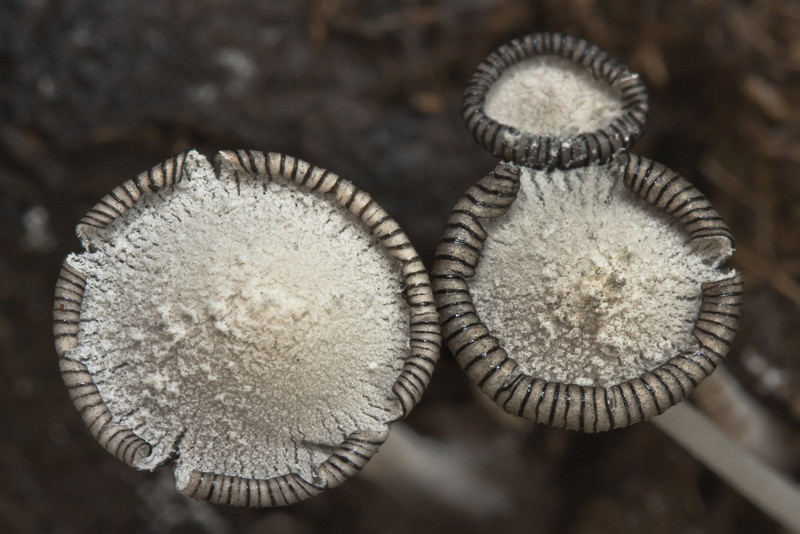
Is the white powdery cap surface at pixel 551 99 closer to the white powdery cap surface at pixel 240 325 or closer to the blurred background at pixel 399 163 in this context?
the white powdery cap surface at pixel 240 325

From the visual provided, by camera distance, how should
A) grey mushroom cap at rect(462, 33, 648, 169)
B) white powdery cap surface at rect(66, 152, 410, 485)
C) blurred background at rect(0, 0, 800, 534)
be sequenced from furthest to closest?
blurred background at rect(0, 0, 800, 534)
grey mushroom cap at rect(462, 33, 648, 169)
white powdery cap surface at rect(66, 152, 410, 485)

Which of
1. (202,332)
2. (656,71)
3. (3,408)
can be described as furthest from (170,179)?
(656,71)

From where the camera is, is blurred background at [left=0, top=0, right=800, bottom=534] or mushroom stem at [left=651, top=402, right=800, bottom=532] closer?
mushroom stem at [left=651, top=402, right=800, bottom=532]

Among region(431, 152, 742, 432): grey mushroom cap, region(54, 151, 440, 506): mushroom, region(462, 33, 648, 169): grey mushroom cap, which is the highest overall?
region(462, 33, 648, 169): grey mushroom cap

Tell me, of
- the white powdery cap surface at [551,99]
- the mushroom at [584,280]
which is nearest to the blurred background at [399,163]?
the white powdery cap surface at [551,99]

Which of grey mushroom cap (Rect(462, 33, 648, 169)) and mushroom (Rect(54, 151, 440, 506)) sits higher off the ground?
grey mushroom cap (Rect(462, 33, 648, 169))

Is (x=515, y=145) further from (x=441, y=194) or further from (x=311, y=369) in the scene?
(x=441, y=194)

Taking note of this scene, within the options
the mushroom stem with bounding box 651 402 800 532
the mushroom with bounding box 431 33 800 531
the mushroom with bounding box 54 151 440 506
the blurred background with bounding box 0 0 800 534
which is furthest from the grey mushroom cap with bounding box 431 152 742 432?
the blurred background with bounding box 0 0 800 534

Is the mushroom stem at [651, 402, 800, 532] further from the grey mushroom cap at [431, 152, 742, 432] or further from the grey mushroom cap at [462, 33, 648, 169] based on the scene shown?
the grey mushroom cap at [462, 33, 648, 169]
